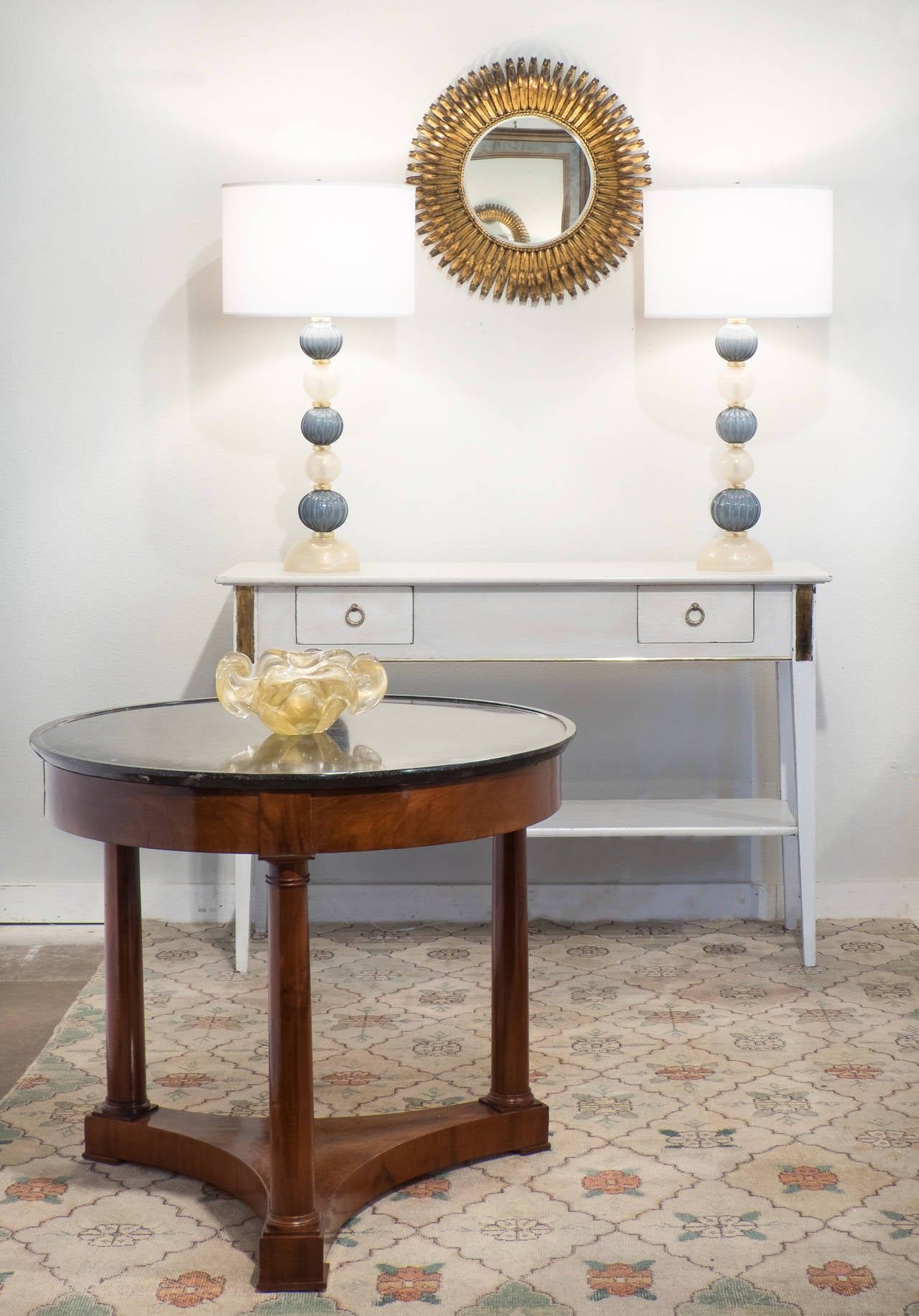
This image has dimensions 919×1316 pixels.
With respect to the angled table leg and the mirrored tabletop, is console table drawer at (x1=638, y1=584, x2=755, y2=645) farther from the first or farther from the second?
the angled table leg

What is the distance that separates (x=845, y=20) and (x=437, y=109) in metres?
1.00

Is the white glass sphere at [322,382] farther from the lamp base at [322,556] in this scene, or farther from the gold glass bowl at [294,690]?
the gold glass bowl at [294,690]

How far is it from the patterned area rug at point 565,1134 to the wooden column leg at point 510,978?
113 millimetres

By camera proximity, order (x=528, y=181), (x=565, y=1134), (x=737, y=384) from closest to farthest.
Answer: (x=565, y=1134) < (x=737, y=384) < (x=528, y=181)

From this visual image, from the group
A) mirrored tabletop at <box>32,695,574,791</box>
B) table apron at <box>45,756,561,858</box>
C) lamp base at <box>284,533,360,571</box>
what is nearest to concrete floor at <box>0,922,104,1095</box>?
mirrored tabletop at <box>32,695,574,791</box>

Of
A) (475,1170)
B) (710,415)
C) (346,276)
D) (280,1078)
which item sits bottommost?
(475,1170)

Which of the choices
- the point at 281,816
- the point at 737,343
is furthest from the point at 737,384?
the point at 281,816

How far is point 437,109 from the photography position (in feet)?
10.8

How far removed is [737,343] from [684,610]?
67cm

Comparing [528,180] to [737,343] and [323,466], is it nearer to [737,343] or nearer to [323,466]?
[737,343]

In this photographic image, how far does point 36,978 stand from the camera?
3.02m

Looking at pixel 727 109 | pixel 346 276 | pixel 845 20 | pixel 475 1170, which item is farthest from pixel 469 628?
pixel 845 20

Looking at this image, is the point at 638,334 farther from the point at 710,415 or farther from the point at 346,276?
the point at 346,276

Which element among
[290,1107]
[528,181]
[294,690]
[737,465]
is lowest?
[290,1107]
